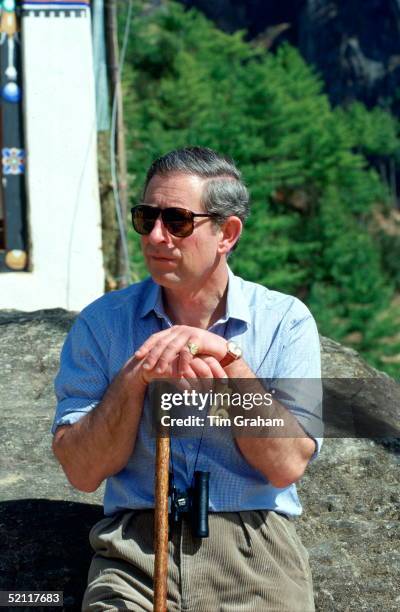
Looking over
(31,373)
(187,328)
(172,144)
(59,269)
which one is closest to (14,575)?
(187,328)

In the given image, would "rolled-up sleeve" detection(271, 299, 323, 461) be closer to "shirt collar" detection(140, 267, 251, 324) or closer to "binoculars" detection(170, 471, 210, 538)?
"shirt collar" detection(140, 267, 251, 324)

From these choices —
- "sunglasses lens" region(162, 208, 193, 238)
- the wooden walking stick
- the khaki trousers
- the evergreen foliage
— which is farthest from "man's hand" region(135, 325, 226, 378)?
the evergreen foliage

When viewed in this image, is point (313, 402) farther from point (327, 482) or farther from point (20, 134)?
point (20, 134)

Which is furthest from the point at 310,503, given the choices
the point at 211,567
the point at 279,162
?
the point at 279,162

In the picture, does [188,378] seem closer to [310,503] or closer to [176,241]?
[176,241]

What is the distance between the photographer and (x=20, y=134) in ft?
22.5

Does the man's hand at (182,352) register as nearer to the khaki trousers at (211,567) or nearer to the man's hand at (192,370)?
the man's hand at (192,370)

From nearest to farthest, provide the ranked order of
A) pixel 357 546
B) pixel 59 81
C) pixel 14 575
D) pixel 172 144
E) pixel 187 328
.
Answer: pixel 187 328 → pixel 14 575 → pixel 357 546 → pixel 59 81 → pixel 172 144

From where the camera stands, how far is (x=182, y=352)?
228 cm

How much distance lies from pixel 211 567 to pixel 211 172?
3.20ft

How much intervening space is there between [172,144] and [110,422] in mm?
29971

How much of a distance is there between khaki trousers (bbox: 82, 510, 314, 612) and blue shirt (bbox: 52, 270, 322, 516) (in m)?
0.05

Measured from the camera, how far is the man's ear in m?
2.58

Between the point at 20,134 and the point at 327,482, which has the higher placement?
the point at 20,134
